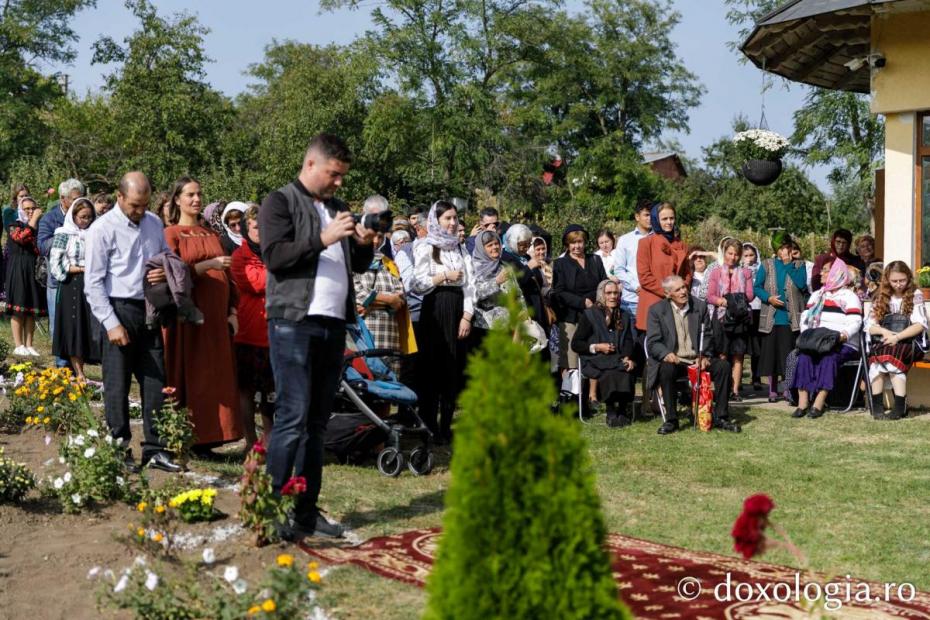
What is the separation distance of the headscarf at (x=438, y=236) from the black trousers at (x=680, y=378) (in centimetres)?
278

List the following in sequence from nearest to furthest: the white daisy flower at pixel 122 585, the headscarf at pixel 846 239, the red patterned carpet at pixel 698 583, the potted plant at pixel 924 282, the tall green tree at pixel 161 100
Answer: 1. the white daisy flower at pixel 122 585
2. the red patterned carpet at pixel 698 583
3. the potted plant at pixel 924 282
4. the headscarf at pixel 846 239
5. the tall green tree at pixel 161 100

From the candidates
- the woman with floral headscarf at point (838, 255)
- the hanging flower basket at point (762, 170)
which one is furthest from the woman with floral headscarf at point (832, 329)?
the hanging flower basket at point (762, 170)

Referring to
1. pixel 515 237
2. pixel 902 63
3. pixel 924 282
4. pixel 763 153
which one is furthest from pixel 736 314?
pixel 902 63

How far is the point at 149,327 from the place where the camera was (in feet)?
24.6

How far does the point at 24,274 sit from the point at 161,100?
26811mm

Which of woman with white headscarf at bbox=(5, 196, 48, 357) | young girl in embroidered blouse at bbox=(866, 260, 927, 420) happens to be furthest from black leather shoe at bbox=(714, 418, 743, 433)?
woman with white headscarf at bbox=(5, 196, 48, 357)

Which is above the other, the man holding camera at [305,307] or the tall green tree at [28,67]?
the tall green tree at [28,67]

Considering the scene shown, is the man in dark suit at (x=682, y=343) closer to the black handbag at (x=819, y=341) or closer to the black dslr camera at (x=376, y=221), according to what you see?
the black handbag at (x=819, y=341)

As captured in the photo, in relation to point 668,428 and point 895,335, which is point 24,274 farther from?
point 895,335

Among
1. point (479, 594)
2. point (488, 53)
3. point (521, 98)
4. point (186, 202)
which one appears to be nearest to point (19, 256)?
point (186, 202)

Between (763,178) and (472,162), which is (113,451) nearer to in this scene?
(763,178)

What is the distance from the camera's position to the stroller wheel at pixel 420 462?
840cm

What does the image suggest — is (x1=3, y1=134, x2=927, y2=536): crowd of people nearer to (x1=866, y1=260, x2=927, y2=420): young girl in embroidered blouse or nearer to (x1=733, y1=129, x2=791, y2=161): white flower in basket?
(x1=866, y1=260, x2=927, y2=420): young girl in embroidered blouse

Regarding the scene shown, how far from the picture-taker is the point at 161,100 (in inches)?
1524
